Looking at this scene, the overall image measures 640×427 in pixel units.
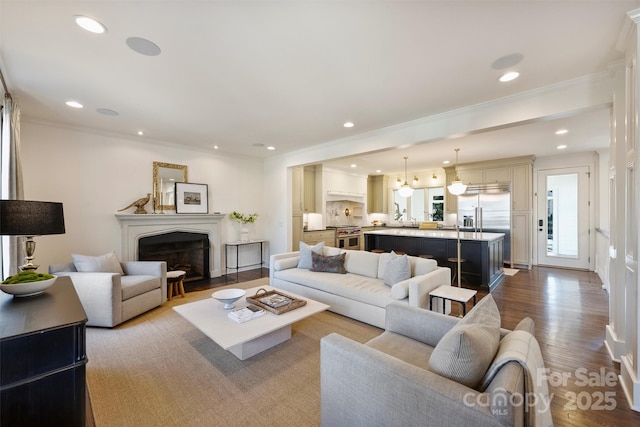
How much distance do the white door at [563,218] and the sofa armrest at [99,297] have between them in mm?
8585

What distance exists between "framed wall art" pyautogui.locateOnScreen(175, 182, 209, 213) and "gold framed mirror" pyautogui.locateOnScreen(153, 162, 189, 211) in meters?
0.10

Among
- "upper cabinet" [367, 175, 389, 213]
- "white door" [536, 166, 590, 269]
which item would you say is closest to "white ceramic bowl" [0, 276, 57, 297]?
"upper cabinet" [367, 175, 389, 213]

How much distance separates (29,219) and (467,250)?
580cm

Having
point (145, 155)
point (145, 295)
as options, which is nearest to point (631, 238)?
point (145, 295)

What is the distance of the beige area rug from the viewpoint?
1.79 meters

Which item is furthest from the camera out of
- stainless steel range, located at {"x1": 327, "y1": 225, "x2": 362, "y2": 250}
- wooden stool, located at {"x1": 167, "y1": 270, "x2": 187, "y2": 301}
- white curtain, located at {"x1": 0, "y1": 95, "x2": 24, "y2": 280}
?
stainless steel range, located at {"x1": 327, "y1": 225, "x2": 362, "y2": 250}

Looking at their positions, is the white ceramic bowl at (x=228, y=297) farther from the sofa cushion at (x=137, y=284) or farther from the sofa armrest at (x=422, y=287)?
the sofa armrest at (x=422, y=287)

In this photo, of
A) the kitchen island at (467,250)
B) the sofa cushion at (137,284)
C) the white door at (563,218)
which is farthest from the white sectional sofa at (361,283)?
the white door at (563,218)

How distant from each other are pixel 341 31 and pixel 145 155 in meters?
4.35

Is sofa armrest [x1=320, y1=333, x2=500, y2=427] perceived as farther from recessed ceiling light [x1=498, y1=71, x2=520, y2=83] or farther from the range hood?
the range hood

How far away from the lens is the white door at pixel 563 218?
607 centimetres

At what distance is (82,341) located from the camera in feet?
4.05

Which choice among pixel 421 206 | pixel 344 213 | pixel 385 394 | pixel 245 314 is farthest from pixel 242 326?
pixel 421 206

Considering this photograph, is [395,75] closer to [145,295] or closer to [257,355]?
[257,355]
